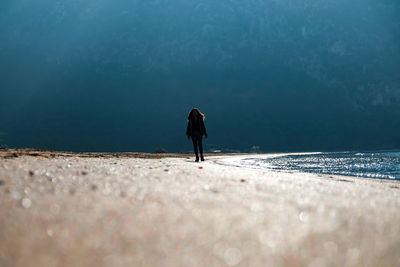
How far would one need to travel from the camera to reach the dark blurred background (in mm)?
105938

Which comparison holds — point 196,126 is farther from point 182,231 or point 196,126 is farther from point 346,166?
point 182,231

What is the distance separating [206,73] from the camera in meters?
116

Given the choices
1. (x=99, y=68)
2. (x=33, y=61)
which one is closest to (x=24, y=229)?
(x=99, y=68)

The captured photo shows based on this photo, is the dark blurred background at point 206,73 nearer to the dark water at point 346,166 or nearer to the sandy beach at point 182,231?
the dark water at point 346,166

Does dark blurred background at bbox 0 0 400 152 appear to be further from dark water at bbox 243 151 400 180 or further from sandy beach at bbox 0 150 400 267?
sandy beach at bbox 0 150 400 267

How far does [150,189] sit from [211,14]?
137 metres

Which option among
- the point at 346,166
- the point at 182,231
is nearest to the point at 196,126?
the point at 346,166

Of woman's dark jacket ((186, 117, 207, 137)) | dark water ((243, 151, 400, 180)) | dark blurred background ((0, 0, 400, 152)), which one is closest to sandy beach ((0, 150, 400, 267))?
dark water ((243, 151, 400, 180))

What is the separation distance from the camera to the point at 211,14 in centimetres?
12988

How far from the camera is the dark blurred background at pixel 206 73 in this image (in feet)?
348

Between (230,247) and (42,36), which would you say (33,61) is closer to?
(42,36)

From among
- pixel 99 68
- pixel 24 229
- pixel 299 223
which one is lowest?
pixel 299 223

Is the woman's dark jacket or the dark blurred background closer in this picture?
the woman's dark jacket

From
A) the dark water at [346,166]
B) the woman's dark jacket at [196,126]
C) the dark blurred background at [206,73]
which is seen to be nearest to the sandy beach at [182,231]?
the dark water at [346,166]
